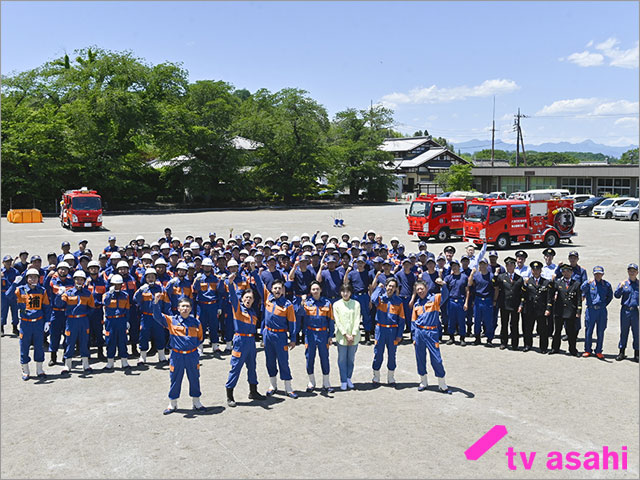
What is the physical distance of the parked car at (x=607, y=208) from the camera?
42.9 m

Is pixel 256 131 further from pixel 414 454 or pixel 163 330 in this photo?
pixel 414 454

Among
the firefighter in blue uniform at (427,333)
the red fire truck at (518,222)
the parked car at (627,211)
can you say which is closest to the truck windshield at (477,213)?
the red fire truck at (518,222)

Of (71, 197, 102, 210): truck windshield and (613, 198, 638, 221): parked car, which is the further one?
(613, 198, 638, 221): parked car

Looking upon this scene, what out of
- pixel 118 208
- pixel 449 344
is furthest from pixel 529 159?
pixel 449 344

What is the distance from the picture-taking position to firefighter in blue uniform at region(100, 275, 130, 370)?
10094 mm

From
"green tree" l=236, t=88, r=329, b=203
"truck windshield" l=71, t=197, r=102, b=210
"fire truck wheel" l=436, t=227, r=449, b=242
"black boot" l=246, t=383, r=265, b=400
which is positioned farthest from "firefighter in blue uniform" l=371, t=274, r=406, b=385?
"green tree" l=236, t=88, r=329, b=203

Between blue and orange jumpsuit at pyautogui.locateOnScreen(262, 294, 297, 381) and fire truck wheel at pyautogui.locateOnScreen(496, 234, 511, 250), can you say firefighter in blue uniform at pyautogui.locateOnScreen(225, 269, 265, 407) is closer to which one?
blue and orange jumpsuit at pyautogui.locateOnScreen(262, 294, 297, 381)

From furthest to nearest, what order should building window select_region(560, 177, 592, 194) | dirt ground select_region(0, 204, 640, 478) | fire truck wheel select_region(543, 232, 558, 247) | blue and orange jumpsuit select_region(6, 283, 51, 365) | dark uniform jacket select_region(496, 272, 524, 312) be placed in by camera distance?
building window select_region(560, 177, 592, 194), fire truck wheel select_region(543, 232, 558, 247), dark uniform jacket select_region(496, 272, 524, 312), blue and orange jumpsuit select_region(6, 283, 51, 365), dirt ground select_region(0, 204, 640, 478)

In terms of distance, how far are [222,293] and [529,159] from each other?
15731 centimetres

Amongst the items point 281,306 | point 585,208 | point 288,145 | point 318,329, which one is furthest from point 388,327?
point 288,145

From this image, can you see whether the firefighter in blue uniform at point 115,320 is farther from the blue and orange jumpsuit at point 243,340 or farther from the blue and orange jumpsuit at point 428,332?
the blue and orange jumpsuit at point 428,332

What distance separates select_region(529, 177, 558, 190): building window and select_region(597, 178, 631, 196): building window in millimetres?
4342

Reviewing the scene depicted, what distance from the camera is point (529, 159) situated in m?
155

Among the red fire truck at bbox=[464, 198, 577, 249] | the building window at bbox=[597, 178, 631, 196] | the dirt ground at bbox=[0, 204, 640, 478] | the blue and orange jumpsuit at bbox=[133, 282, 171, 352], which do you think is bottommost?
the dirt ground at bbox=[0, 204, 640, 478]
